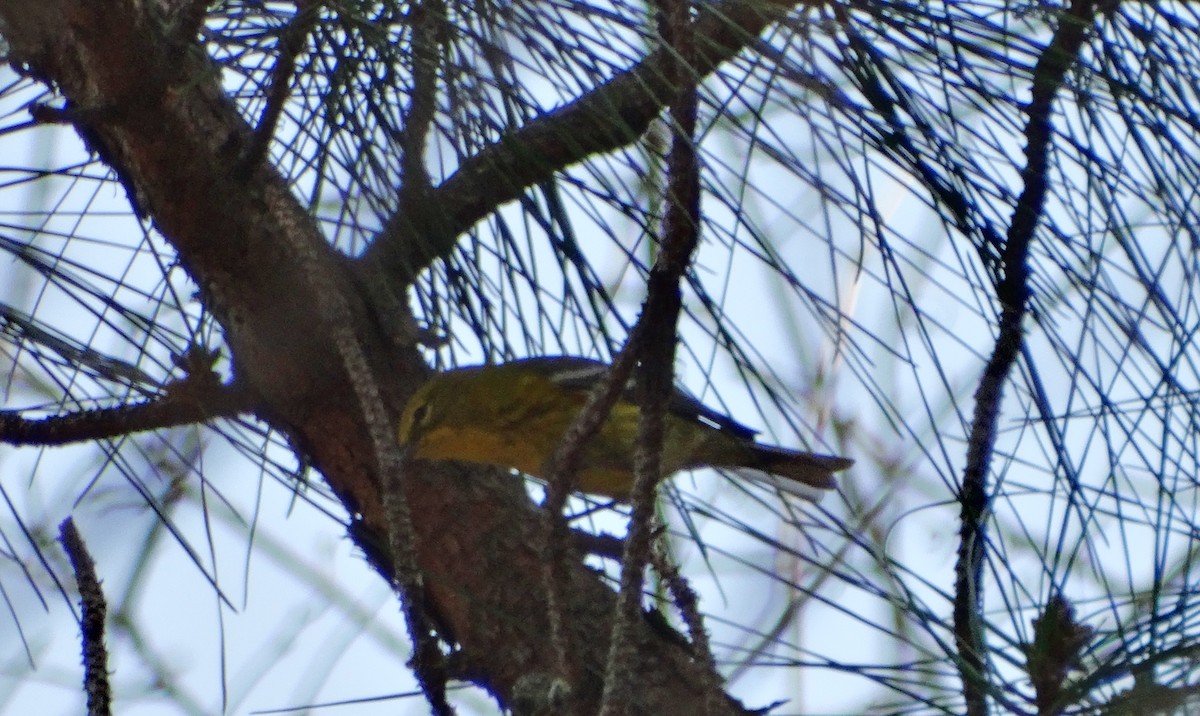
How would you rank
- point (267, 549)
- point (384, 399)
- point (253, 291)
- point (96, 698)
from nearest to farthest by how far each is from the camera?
point (96, 698), point (253, 291), point (384, 399), point (267, 549)

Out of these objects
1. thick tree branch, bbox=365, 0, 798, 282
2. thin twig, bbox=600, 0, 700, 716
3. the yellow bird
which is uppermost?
the yellow bird

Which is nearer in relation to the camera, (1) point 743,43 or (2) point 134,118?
(1) point 743,43

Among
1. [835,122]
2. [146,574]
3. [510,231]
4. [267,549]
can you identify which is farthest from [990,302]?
[267,549]

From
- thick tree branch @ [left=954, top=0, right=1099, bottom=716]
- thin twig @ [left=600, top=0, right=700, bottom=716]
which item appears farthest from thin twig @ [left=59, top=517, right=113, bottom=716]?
thick tree branch @ [left=954, top=0, right=1099, bottom=716]

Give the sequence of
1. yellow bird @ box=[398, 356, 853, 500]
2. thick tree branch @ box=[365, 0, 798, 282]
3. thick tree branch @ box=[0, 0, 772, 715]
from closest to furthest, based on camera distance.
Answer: thick tree branch @ box=[365, 0, 798, 282], thick tree branch @ box=[0, 0, 772, 715], yellow bird @ box=[398, 356, 853, 500]

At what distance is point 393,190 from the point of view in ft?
5.25

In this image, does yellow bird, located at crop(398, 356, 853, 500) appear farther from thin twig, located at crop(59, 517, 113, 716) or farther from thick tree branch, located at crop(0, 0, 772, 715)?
thin twig, located at crop(59, 517, 113, 716)

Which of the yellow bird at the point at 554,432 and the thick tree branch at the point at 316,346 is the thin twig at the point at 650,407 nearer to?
the thick tree branch at the point at 316,346

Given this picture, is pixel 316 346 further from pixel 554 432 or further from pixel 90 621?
pixel 554 432

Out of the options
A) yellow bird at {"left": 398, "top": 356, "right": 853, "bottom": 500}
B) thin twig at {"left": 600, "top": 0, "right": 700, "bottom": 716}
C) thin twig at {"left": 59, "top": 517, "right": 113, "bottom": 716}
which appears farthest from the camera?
yellow bird at {"left": 398, "top": 356, "right": 853, "bottom": 500}

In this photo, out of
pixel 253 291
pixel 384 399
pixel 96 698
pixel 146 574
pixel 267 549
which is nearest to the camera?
pixel 96 698

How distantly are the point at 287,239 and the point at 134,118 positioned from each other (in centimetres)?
29

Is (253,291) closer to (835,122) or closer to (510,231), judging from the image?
(510,231)

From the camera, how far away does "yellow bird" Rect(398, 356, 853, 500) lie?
2.12 meters
